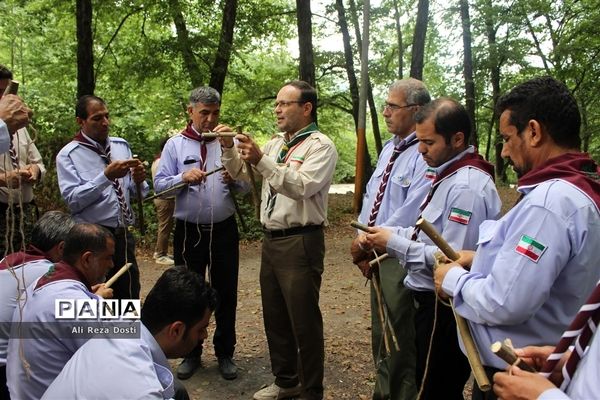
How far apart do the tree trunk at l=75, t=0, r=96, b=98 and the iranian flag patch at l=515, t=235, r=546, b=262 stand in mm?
9252

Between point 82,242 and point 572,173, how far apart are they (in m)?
2.35

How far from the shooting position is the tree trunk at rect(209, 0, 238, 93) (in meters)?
10.7

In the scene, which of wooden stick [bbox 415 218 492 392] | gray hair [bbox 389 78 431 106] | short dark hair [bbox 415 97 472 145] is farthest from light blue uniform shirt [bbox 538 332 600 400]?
gray hair [bbox 389 78 431 106]

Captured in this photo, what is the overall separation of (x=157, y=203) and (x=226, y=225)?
16.0 feet

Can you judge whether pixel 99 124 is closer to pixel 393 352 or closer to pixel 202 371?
pixel 202 371

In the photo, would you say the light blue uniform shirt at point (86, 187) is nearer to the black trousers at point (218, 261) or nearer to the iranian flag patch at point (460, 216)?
the black trousers at point (218, 261)

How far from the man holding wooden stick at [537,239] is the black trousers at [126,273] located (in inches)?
112

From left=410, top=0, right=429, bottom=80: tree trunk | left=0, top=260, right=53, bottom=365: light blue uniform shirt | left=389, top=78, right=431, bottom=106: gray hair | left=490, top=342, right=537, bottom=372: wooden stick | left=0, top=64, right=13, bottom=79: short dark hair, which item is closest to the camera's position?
left=490, top=342, right=537, bottom=372: wooden stick

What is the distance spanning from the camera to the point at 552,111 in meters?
1.92

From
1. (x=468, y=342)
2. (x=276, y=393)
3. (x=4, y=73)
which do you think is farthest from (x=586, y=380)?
(x=4, y=73)

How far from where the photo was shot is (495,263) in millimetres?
1891

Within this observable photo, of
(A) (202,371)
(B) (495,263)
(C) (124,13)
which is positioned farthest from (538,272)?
(C) (124,13)

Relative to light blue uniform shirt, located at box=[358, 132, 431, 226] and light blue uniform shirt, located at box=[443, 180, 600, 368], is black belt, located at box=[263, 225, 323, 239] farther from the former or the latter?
light blue uniform shirt, located at box=[443, 180, 600, 368]

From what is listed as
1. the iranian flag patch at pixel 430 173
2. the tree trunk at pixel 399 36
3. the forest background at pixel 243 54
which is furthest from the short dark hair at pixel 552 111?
the tree trunk at pixel 399 36
